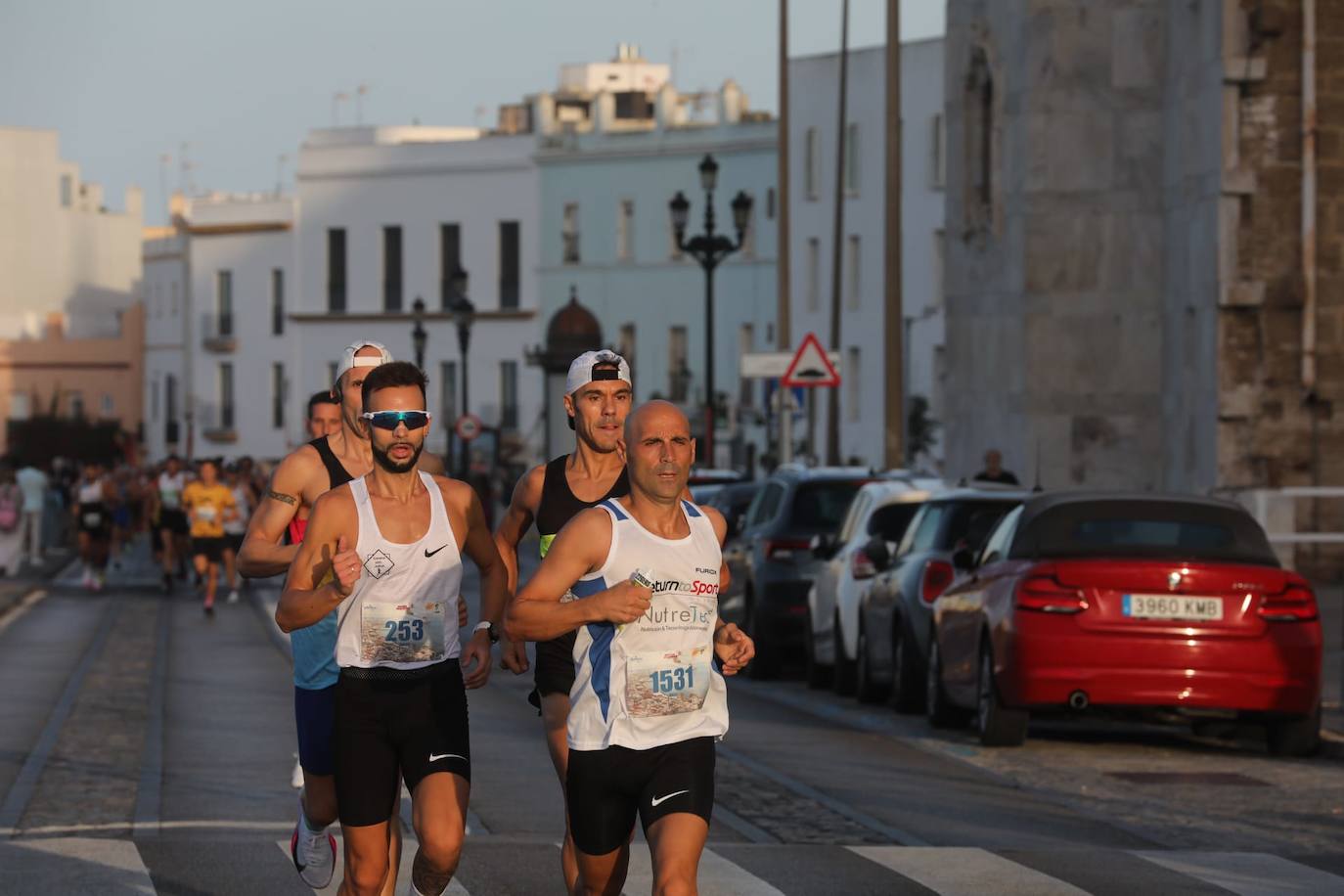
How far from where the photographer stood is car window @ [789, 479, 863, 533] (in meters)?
24.0

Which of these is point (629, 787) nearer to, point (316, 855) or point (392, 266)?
point (316, 855)

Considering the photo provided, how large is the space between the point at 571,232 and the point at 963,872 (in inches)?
3010

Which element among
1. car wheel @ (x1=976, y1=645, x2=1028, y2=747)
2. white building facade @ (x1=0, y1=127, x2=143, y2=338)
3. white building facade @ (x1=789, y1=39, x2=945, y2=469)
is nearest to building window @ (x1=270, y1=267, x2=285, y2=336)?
white building facade @ (x1=789, y1=39, x2=945, y2=469)

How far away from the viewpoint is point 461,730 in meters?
8.59

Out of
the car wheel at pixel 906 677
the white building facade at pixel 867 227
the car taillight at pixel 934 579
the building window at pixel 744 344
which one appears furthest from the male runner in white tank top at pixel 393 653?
the building window at pixel 744 344

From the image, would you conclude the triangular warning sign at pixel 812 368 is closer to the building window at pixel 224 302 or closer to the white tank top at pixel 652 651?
the white tank top at pixel 652 651

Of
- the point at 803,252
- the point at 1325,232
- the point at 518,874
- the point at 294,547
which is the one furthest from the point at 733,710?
the point at 803,252

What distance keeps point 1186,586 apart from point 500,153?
242ft

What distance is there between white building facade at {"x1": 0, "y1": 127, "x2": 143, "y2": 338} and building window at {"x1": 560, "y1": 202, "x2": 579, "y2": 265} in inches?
1865

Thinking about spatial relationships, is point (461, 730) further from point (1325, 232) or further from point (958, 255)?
point (958, 255)

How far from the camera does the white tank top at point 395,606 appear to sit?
28.0ft

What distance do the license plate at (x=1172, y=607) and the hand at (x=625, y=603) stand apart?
28.3 ft

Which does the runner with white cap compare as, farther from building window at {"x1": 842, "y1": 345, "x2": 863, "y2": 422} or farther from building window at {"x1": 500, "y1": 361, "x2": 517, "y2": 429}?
building window at {"x1": 500, "y1": 361, "x2": 517, "y2": 429}

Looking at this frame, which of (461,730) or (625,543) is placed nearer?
(625,543)
